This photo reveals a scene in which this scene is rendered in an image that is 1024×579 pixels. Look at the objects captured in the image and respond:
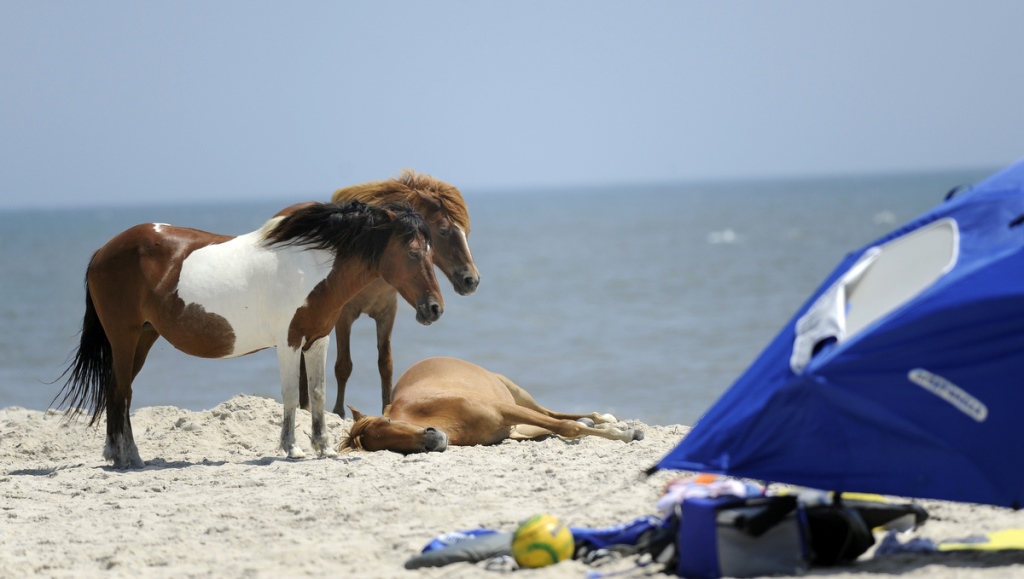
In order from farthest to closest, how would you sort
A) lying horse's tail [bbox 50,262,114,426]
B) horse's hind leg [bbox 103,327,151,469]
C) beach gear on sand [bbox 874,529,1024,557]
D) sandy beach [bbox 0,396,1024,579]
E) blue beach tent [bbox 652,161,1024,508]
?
lying horse's tail [bbox 50,262,114,426] → horse's hind leg [bbox 103,327,151,469] → sandy beach [bbox 0,396,1024,579] → beach gear on sand [bbox 874,529,1024,557] → blue beach tent [bbox 652,161,1024,508]

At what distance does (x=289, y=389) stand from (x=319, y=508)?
4.73 ft

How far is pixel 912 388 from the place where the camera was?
3742 millimetres

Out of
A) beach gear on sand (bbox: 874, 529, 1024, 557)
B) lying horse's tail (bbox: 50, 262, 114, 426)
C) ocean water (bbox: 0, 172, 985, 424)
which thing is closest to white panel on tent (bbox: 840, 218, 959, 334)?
beach gear on sand (bbox: 874, 529, 1024, 557)

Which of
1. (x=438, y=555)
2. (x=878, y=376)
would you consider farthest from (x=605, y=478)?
(x=878, y=376)

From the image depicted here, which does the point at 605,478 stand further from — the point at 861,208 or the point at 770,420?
the point at 861,208

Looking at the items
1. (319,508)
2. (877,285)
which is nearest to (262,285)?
(319,508)

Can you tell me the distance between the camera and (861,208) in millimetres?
67688

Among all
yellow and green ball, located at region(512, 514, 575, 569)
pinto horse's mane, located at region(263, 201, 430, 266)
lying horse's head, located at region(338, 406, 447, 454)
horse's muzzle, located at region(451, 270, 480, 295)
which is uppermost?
pinto horse's mane, located at region(263, 201, 430, 266)

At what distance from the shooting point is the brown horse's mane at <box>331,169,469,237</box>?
24.6 feet

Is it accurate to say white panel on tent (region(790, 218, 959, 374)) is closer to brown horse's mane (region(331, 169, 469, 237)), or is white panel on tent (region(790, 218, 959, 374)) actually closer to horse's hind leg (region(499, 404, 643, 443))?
horse's hind leg (region(499, 404, 643, 443))

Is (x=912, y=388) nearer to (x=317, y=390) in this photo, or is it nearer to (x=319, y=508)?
(x=319, y=508)

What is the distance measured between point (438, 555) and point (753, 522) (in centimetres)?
121

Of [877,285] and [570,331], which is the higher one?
[877,285]

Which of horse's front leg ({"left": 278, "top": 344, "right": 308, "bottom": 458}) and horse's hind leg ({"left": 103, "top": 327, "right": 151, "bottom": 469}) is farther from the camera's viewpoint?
horse's hind leg ({"left": 103, "top": 327, "right": 151, "bottom": 469})
